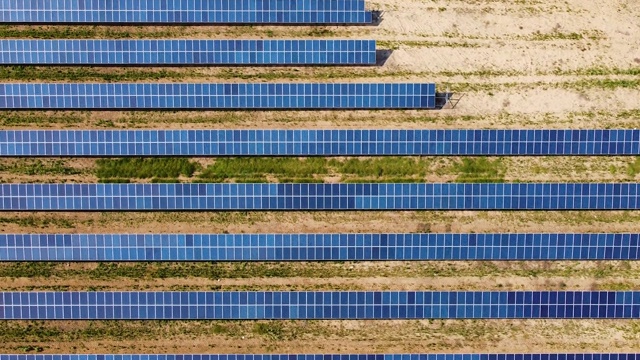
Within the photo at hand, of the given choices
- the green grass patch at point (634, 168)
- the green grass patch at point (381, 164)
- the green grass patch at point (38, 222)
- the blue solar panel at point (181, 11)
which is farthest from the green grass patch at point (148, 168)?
the green grass patch at point (634, 168)

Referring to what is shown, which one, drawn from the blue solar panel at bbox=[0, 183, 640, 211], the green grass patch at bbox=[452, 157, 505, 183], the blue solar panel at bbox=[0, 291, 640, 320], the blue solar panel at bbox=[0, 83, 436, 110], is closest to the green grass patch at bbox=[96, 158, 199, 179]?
the blue solar panel at bbox=[0, 183, 640, 211]

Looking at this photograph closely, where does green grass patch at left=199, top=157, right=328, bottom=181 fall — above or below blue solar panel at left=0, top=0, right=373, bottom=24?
below

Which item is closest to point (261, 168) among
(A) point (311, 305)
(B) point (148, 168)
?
(B) point (148, 168)

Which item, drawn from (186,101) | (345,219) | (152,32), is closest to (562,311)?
(345,219)

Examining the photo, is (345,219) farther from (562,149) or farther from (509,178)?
(562,149)

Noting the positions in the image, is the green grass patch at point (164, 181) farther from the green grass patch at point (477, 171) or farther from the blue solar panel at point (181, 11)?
the green grass patch at point (477, 171)

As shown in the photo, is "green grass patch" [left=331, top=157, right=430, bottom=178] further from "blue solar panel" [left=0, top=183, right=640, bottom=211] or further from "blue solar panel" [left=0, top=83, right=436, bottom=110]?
"blue solar panel" [left=0, top=83, right=436, bottom=110]
